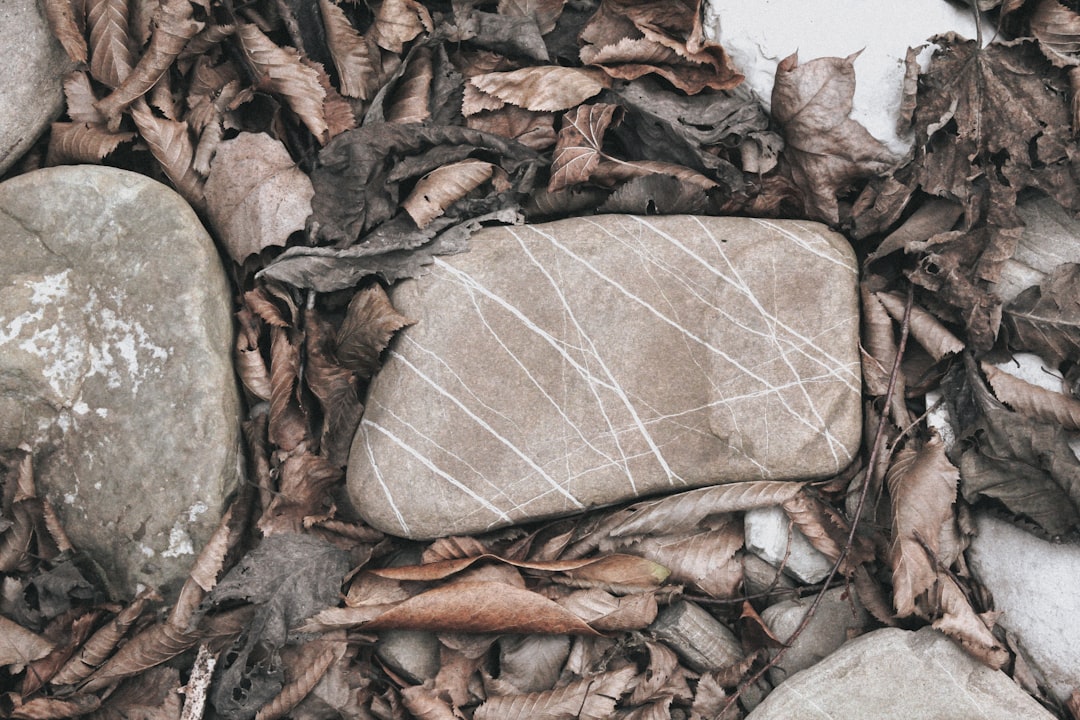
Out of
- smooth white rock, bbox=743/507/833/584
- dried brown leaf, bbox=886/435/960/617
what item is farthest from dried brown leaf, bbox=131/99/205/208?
dried brown leaf, bbox=886/435/960/617

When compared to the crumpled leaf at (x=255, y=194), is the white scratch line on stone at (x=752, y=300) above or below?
below

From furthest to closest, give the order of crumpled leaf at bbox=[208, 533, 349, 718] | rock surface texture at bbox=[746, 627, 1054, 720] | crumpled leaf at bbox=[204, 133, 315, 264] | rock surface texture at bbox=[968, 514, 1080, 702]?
crumpled leaf at bbox=[204, 133, 315, 264] < crumpled leaf at bbox=[208, 533, 349, 718] < rock surface texture at bbox=[968, 514, 1080, 702] < rock surface texture at bbox=[746, 627, 1054, 720]

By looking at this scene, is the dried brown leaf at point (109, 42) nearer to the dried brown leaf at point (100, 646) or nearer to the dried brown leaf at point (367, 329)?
the dried brown leaf at point (367, 329)

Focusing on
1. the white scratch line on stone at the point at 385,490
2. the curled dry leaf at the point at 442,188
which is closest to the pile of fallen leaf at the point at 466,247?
the curled dry leaf at the point at 442,188

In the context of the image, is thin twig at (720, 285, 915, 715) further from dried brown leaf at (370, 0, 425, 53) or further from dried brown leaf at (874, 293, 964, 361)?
dried brown leaf at (370, 0, 425, 53)

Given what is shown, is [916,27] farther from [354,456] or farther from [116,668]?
[116,668]

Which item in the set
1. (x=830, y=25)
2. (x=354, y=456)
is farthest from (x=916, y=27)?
(x=354, y=456)

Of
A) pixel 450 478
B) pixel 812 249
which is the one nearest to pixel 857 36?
pixel 812 249

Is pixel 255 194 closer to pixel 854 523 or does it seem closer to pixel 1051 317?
pixel 854 523
